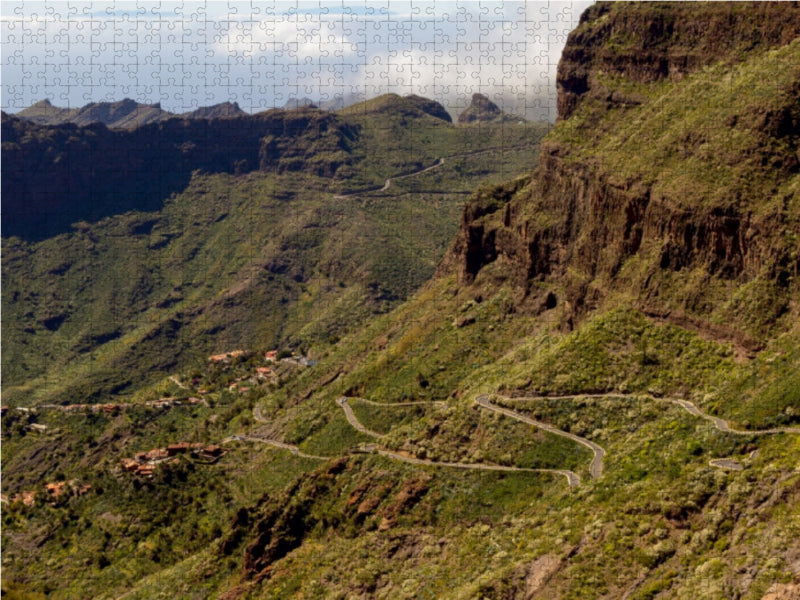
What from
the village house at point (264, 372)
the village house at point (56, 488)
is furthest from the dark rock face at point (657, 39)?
the village house at point (56, 488)

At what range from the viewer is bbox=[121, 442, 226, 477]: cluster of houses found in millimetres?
87688

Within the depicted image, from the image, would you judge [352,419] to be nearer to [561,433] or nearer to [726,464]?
[561,433]

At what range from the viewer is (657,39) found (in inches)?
3068

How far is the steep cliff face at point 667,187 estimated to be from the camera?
5847 centimetres

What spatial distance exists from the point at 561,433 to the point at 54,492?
51.6 m

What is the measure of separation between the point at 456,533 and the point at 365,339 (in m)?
48.9

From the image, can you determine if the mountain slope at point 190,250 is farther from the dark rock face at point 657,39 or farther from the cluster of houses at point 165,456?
the dark rock face at point 657,39

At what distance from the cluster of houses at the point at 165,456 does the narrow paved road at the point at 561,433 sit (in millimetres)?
29879

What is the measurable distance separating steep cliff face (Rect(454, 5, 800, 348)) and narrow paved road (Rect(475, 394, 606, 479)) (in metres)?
9.44

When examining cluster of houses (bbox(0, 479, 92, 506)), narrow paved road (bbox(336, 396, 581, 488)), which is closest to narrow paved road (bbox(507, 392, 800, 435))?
narrow paved road (bbox(336, 396, 581, 488))

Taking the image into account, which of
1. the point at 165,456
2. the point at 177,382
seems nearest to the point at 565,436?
the point at 165,456

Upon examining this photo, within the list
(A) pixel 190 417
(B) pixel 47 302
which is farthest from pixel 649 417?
(B) pixel 47 302

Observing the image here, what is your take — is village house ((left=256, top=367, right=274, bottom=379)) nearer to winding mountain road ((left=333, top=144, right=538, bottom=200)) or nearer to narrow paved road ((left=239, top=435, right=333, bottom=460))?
narrow paved road ((left=239, top=435, right=333, bottom=460))

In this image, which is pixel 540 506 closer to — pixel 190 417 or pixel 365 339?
pixel 365 339
